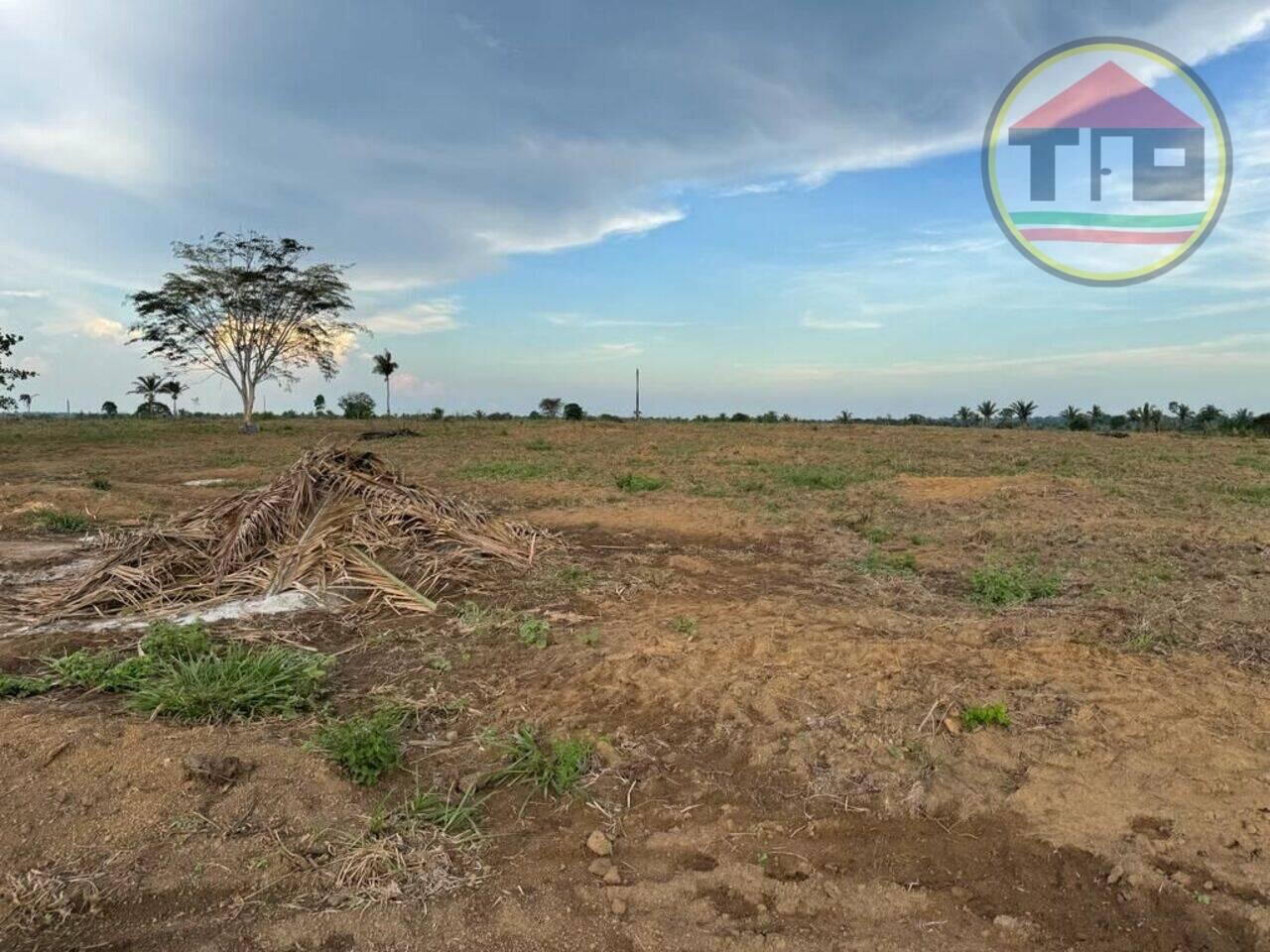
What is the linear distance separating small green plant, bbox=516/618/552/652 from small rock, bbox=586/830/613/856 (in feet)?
5.66

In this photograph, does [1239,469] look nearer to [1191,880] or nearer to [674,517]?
[674,517]

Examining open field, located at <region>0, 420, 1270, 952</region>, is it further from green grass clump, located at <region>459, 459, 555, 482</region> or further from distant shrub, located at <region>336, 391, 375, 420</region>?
distant shrub, located at <region>336, 391, 375, 420</region>

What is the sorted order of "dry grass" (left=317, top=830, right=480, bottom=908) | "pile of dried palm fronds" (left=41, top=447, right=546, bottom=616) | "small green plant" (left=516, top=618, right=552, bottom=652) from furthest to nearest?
"pile of dried palm fronds" (left=41, top=447, right=546, bottom=616), "small green plant" (left=516, top=618, right=552, bottom=652), "dry grass" (left=317, top=830, right=480, bottom=908)

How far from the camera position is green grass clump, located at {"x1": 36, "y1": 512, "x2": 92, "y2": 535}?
768cm

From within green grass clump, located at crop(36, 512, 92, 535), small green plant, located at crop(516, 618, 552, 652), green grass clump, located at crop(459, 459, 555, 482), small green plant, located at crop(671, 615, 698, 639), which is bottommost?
small green plant, located at crop(516, 618, 552, 652)

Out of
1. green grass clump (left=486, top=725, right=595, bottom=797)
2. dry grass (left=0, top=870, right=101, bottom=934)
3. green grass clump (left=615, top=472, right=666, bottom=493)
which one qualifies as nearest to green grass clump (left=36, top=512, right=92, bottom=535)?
green grass clump (left=615, top=472, right=666, bottom=493)

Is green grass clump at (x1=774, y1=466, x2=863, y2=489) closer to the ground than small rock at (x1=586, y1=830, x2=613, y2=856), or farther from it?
farther from it

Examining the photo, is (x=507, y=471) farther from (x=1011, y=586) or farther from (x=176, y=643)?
(x=176, y=643)

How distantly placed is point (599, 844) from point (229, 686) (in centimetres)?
182

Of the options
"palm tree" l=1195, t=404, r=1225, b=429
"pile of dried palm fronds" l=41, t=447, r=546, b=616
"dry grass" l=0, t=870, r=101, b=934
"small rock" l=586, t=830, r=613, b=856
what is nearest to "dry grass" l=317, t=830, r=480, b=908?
"small rock" l=586, t=830, r=613, b=856

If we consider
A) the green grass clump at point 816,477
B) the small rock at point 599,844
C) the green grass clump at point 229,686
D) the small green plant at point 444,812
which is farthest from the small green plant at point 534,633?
the green grass clump at point 816,477

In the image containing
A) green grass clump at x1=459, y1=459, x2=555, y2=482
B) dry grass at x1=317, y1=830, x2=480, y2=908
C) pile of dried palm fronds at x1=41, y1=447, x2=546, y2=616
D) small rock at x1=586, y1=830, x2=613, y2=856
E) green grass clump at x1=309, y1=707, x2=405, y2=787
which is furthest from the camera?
green grass clump at x1=459, y1=459, x2=555, y2=482

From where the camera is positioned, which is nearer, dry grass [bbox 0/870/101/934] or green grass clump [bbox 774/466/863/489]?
dry grass [bbox 0/870/101/934]

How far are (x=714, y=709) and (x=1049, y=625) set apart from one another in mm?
2175
